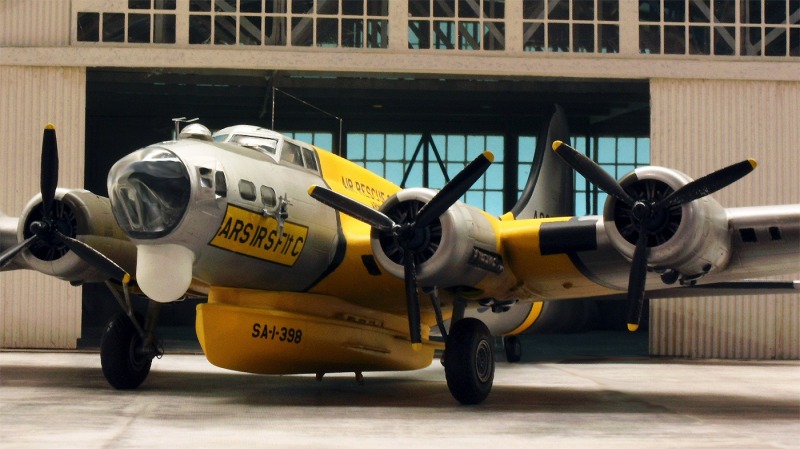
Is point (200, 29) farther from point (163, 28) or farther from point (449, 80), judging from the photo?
point (449, 80)

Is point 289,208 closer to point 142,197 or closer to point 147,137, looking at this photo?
point 142,197

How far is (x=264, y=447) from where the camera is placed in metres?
7.65

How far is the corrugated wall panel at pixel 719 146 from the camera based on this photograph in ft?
67.8

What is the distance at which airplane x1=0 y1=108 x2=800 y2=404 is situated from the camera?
33.6 ft

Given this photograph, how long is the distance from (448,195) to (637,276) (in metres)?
2.53

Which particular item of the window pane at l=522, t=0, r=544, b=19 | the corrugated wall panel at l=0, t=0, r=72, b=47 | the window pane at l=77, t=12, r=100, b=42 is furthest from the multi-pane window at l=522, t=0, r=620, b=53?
the corrugated wall panel at l=0, t=0, r=72, b=47

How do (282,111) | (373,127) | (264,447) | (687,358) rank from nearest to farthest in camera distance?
(264,447)
(687,358)
(282,111)
(373,127)

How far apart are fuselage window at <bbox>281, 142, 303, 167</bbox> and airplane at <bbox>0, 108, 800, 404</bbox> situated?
34 millimetres

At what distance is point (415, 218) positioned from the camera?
11000mm

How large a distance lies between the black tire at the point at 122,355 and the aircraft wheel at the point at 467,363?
4.93 meters

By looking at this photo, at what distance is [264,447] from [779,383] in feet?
35.7

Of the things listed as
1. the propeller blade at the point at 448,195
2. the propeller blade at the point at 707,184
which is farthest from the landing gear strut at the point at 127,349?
the propeller blade at the point at 707,184

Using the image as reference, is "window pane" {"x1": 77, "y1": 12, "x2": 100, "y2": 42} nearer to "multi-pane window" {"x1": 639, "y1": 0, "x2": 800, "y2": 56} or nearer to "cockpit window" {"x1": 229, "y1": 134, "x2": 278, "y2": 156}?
"cockpit window" {"x1": 229, "y1": 134, "x2": 278, "y2": 156}

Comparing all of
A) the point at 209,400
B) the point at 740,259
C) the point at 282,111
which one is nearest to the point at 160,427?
the point at 209,400
